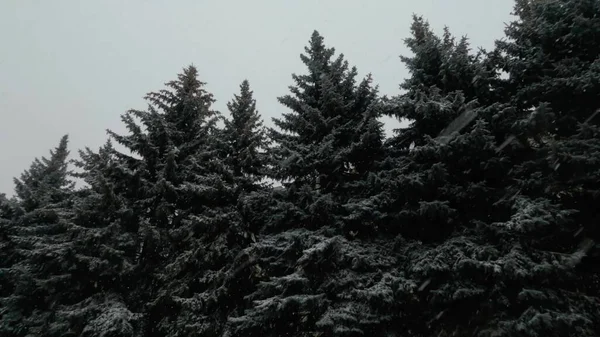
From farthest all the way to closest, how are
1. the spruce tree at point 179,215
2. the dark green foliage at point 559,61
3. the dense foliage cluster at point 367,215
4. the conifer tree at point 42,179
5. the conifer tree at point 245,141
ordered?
1. the conifer tree at point 42,179
2. the conifer tree at point 245,141
3. the spruce tree at point 179,215
4. the dark green foliage at point 559,61
5. the dense foliage cluster at point 367,215

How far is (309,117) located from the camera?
34.4ft

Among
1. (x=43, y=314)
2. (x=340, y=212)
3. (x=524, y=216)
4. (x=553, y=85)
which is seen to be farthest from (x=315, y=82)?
(x=43, y=314)

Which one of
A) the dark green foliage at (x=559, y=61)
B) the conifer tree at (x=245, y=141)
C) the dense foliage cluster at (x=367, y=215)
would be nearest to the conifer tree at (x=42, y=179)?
the dense foliage cluster at (x=367, y=215)

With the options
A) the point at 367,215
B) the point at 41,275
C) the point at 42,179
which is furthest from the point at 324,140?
the point at 42,179

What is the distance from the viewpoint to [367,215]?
353 inches

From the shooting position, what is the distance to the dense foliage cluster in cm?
698

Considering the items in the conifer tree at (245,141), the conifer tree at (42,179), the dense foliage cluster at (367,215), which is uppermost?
the conifer tree at (42,179)

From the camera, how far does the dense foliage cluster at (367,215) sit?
6980 millimetres

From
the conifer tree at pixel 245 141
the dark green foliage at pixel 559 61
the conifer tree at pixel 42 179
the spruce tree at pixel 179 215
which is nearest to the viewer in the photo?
the dark green foliage at pixel 559 61

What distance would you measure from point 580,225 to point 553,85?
11.8ft

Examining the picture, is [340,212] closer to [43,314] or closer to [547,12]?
[547,12]

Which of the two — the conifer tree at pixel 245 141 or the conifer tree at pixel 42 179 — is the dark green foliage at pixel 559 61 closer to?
the conifer tree at pixel 245 141

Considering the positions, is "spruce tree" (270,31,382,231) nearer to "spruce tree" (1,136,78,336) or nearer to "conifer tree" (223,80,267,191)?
"conifer tree" (223,80,267,191)

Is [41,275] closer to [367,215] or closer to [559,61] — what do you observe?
[367,215]
